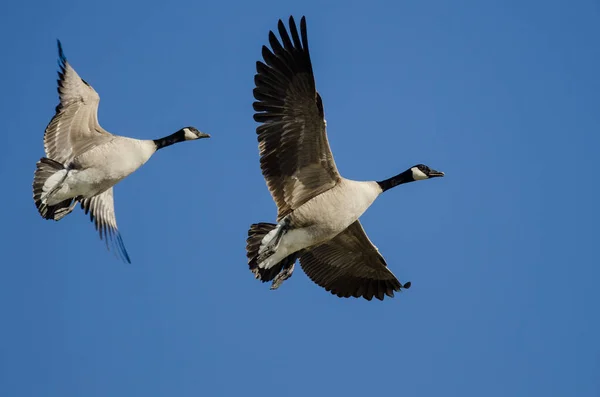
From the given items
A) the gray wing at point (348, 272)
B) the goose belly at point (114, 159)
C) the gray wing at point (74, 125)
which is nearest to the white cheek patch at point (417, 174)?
the gray wing at point (348, 272)

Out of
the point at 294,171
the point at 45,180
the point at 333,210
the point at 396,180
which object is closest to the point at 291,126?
the point at 294,171

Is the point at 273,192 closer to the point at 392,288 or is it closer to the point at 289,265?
the point at 289,265

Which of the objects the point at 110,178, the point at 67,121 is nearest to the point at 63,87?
the point at 67,121

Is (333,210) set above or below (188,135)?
below

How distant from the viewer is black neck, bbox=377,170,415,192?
1700 cm

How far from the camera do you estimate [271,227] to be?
53.0 feet

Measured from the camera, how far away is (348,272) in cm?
1819

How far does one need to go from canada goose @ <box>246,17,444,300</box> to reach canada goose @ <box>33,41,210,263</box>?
305 centimetres

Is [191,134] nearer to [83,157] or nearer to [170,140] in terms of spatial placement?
[170,140]

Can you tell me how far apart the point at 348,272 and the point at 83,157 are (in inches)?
197

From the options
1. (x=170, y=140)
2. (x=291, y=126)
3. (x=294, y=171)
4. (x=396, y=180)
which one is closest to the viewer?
(x=291, y=126)

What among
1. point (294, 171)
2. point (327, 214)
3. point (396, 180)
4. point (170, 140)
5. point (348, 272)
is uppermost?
point (170, 140)

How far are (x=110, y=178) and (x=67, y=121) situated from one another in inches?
66.9

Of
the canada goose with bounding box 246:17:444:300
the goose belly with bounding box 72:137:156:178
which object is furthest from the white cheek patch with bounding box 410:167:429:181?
the goose belly with bounding box 72:137:156:178
